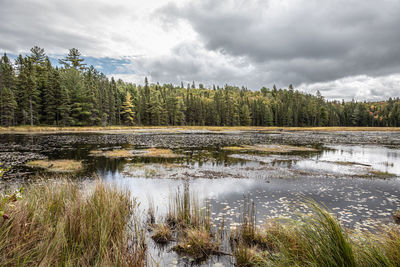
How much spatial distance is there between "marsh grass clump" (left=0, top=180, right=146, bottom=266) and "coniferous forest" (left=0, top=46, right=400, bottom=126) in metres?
68.6

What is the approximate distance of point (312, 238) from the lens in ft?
12.5

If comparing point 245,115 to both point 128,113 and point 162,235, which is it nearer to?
point 128,113

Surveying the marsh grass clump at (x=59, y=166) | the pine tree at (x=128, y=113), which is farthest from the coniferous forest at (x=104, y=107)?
the marsh grass clump at (x=59, y=166)

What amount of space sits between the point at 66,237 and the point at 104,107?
285 ft

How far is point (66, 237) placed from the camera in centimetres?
480

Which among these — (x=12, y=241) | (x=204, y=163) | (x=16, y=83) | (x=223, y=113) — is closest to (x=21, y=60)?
(x=16, y=83)

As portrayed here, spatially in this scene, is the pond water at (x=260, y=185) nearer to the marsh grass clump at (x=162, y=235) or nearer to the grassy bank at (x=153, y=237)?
the marsh grass clump at (x=162, y=235)

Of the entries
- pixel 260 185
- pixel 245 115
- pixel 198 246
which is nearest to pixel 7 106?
pixel 260 185

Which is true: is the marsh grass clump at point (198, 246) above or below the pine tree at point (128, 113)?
below

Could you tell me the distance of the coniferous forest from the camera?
64.5m

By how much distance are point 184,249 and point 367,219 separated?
6.58 meters

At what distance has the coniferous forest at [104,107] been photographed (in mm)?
64500

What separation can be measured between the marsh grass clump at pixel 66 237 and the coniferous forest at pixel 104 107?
68.6 m

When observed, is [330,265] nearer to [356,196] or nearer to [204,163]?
[356,196]
